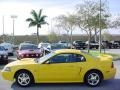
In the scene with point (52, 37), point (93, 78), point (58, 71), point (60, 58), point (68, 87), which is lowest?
point (68, 87)

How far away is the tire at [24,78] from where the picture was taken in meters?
12.7

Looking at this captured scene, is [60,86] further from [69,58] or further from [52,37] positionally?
[52,37]

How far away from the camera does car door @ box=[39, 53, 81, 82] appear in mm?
12664

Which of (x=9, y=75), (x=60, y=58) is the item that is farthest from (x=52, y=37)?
(x=9, y=75)

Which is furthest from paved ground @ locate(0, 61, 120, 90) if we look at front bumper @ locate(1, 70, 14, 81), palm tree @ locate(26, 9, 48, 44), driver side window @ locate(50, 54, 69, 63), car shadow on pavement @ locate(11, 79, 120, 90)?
palm tree @ locate(26, 9, 48, 44)

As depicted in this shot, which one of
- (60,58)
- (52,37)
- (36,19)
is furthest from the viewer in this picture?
(52,37)

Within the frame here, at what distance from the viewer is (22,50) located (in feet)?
81.6

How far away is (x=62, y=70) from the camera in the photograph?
41.6 feet

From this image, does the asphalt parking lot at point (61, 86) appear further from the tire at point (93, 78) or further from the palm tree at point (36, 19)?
the palm tree at point (36, 19)

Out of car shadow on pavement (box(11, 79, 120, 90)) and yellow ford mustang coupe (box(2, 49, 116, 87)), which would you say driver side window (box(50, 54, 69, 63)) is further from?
car shadow on pavement (box(11, 79, 120, 90))

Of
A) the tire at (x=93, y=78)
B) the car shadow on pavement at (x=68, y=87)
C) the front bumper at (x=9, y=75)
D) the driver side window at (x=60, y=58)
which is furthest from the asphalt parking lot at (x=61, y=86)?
the driver side window at (x=60, y=58)

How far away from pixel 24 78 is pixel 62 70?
1.50 meters

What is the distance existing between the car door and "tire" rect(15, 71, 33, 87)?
0.43 m

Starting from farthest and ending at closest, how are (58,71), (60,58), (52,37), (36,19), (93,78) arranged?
(52,37), (36,19), (60,58), (93,78), (58,71)
